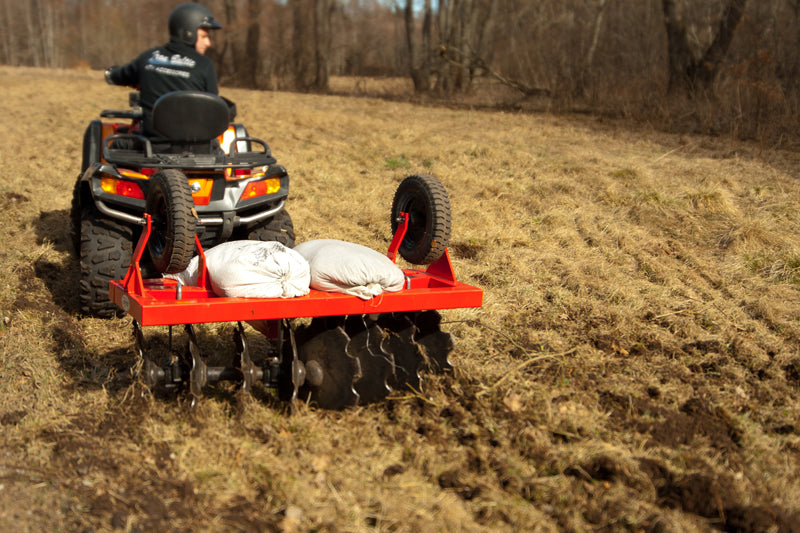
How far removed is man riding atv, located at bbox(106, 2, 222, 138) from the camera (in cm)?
522

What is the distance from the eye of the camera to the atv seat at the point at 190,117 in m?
4.68

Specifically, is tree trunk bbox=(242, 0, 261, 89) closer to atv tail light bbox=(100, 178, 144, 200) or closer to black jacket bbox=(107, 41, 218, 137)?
black jacket bbox=(107, 41, 218, 137)

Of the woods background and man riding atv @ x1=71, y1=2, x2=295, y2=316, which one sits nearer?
man riding atv @ x1=71, y1=2, x2=295, y2=316

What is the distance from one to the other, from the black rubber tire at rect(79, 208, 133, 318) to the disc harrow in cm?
98

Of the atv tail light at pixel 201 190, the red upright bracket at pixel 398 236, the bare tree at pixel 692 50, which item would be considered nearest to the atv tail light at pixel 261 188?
the atv tail light at pixel 201 190

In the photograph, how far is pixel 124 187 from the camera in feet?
15.1

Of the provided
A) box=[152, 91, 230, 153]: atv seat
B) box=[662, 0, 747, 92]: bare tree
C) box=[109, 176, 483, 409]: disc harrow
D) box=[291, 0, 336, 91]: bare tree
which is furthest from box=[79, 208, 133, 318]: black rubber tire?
box=[291, 0, 336, 91]: bare tree

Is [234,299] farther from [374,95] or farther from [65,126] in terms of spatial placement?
[374,95]

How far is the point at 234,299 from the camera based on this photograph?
3184 mm

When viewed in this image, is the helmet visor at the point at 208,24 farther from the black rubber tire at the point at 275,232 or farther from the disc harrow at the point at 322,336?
the disc harrow at the point at 322,336

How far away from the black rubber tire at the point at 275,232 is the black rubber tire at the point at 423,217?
121 cm

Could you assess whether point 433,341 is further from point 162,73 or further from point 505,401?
point 162,73

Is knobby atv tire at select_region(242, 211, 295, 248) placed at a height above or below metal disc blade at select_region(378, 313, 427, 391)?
above

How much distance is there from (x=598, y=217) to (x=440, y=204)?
3860mm
